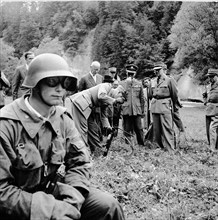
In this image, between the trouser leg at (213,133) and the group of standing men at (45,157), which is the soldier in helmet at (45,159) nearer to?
the group of standing men at (45,157)

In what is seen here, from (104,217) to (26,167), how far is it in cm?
62

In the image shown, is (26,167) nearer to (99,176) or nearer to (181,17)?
(99,176)

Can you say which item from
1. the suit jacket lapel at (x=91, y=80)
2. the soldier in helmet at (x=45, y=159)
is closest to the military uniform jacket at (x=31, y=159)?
the soldier in helmet at (x=45, y=159)

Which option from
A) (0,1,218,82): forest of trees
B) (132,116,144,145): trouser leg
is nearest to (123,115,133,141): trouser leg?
(132,116,144,145): trouser leg

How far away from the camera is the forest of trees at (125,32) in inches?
1170

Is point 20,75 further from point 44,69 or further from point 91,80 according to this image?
point 44,69

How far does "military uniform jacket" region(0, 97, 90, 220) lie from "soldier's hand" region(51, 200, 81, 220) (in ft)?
0.12

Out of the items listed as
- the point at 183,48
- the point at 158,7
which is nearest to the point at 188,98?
the point at 183,48

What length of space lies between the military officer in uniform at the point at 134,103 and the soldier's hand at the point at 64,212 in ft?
20.8

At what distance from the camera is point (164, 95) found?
7.90m

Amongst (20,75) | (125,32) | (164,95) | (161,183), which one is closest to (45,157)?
(161,183)

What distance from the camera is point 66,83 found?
9.21 ft

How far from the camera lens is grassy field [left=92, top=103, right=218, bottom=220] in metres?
4.05

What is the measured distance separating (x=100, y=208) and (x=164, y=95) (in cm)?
576
